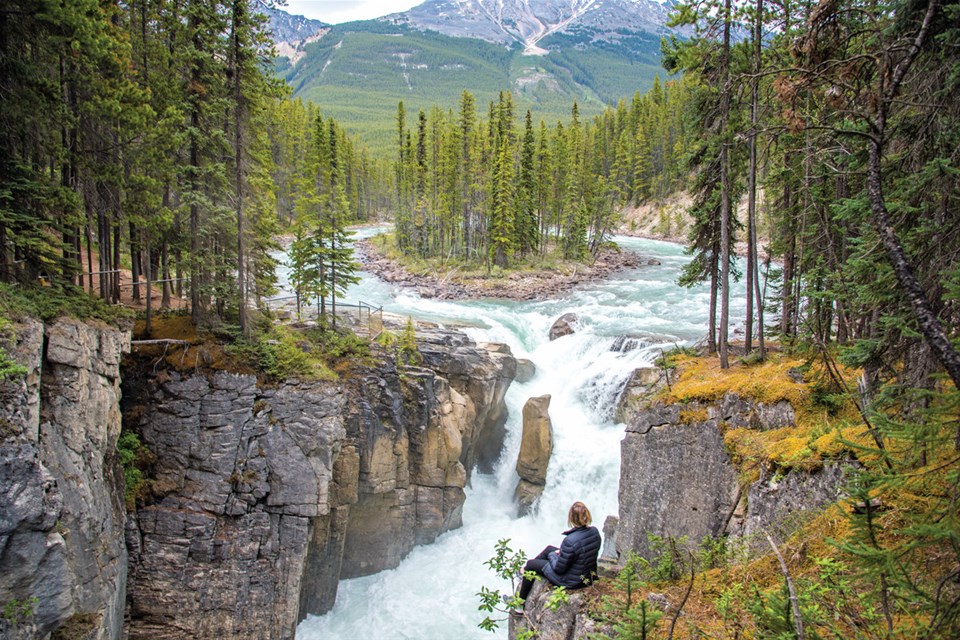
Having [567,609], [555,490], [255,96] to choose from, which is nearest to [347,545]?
[555,490]

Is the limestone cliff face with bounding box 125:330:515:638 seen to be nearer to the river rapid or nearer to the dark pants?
the river rapid

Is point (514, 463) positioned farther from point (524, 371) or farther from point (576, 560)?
point (576, 560)

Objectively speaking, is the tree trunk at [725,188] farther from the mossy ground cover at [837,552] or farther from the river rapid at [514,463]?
the river rapid at [514,463]

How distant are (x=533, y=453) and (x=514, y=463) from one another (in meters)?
1.55

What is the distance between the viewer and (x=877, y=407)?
7.49 metres

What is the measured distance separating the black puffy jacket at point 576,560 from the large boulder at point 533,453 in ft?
46.9

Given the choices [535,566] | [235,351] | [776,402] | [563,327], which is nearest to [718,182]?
[776,402]

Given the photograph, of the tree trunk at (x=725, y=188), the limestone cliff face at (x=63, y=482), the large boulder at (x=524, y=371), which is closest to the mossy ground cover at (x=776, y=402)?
the tree trunk at (x=725, y=188)

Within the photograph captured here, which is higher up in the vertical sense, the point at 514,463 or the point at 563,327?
the point at 563,327

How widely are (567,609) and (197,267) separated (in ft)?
46.0

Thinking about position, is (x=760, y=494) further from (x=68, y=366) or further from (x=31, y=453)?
(x=68, y=366)

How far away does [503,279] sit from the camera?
4131 centimetres

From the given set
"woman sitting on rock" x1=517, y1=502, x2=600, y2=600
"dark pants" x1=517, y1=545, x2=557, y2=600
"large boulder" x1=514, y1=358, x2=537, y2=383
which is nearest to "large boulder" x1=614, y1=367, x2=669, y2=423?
"large boulder" x1=514, y1=358, x2=537, y2=383

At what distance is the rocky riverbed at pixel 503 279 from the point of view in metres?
38.3
